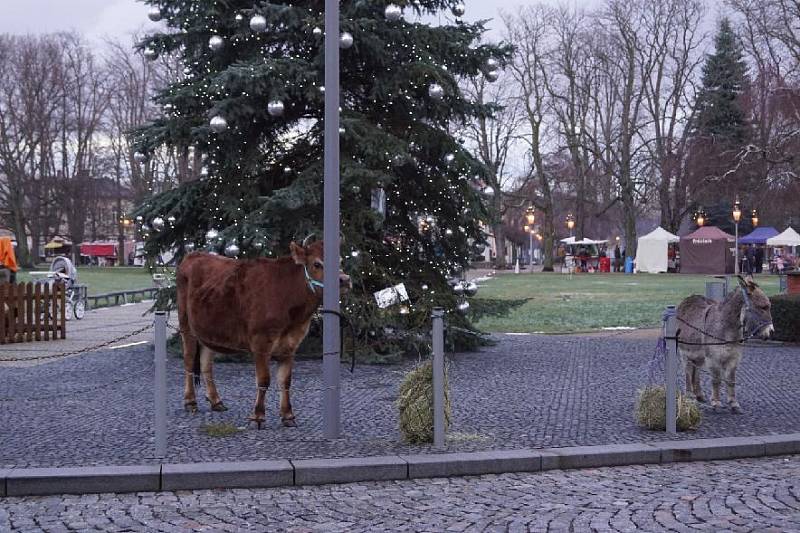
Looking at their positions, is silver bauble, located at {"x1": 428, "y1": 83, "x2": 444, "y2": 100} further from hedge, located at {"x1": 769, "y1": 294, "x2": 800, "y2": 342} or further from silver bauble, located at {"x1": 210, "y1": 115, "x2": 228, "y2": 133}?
hedge, located at {"x1": 769, "y1": 294, "x2": 800, "y2": 342}

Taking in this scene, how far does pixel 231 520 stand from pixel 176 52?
40.4 feet

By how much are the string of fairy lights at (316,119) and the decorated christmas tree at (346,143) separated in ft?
0.08

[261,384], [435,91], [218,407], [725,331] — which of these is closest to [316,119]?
[435,91]

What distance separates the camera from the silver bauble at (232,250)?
44.9 ft

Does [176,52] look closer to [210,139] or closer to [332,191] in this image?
[210,139]

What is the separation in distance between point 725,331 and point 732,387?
0.67 metres

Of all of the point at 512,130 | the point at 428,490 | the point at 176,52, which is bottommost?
the point at 428,490

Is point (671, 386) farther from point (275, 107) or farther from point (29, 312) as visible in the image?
point (29, 312)

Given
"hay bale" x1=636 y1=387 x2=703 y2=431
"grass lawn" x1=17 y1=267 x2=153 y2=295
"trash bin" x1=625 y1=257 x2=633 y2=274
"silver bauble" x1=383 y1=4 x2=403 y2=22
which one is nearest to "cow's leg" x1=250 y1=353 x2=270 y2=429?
"hay bale" x1=636 y1=387 x2=703 y2=431

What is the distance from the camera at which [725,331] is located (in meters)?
9.68

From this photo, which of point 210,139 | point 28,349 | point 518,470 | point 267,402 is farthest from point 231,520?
point 28,349

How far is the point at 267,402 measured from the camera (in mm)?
10672

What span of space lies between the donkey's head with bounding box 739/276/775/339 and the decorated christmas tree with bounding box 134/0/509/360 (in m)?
6.08

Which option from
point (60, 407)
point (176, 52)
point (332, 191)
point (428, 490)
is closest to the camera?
point (428, 490)
